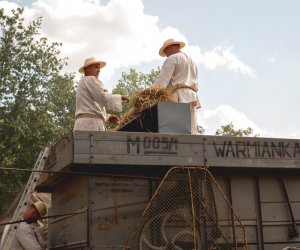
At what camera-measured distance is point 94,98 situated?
8258 mm

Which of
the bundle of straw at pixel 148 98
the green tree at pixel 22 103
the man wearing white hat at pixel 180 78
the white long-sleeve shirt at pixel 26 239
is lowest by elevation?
the white long-sleeve shirt at pixel 26 239

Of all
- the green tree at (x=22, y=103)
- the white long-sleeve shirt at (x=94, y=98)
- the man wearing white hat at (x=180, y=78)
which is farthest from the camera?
the green tree at (x=22, y=103)

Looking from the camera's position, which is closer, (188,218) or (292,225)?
(188,218)

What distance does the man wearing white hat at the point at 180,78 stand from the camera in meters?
8.37

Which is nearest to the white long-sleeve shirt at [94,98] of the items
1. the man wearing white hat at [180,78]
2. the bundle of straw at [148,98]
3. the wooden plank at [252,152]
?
the bundle of straw at [148,98]

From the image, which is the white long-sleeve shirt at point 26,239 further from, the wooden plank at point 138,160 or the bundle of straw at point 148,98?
the bundle of straw at point 148,98

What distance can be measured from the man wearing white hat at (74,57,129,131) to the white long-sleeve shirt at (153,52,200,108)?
0.79m

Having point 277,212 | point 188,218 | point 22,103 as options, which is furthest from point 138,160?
point 22,103

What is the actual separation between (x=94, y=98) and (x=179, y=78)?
151 centimetres

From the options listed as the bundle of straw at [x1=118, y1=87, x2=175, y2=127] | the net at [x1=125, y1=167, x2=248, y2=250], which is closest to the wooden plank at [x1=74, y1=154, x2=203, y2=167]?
the net at [x1=125, y1=167, x2=248, y2=250]

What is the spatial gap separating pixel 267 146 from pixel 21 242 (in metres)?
3.96

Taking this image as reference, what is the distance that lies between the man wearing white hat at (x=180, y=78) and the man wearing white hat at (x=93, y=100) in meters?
0.80

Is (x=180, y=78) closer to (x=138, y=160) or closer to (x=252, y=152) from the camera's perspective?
(x=252, y=152)

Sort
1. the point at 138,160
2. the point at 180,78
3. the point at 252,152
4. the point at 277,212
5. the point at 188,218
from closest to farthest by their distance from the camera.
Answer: the point at 138,160 → the point at 188,218 → the point at 252,152 → the point at 277,212 → the point at 180,78
